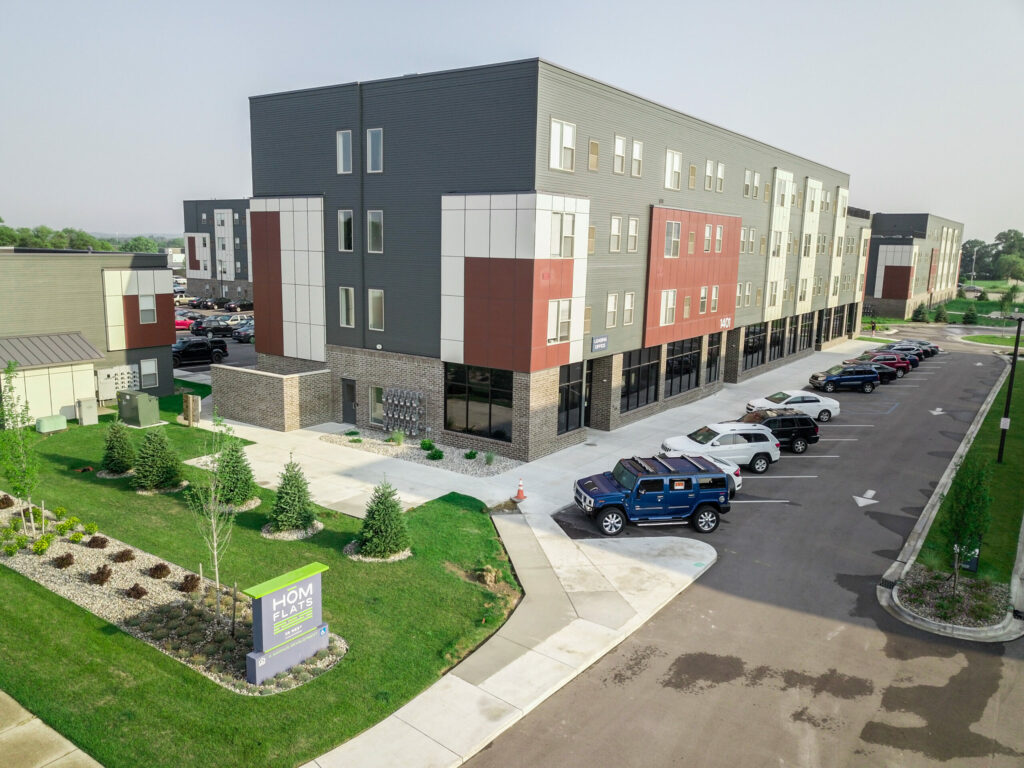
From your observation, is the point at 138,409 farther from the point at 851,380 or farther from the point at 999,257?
the point at 999,257

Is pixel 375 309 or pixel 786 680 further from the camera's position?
pixel 375 309

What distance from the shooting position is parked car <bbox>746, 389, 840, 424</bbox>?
36875mm

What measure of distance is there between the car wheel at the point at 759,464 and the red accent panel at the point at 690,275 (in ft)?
31.1

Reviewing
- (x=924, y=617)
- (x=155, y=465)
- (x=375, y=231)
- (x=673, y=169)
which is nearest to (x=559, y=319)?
(x=375, y=231)

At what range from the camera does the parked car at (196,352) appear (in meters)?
Result: 47.8

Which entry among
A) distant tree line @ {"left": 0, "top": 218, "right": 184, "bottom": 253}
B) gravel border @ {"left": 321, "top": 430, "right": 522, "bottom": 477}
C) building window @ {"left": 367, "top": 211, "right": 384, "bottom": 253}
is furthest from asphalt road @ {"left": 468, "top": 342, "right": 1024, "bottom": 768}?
distant tree line @ {"left": 0, "top": 218, "right": 184, "bottom": 253}

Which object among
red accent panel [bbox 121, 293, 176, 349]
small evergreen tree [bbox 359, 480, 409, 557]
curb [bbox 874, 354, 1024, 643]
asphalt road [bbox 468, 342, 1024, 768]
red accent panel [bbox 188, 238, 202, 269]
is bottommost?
asphalt road [bbox 468, 342, 1024, 768]

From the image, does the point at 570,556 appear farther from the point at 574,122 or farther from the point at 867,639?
the point at 574,122

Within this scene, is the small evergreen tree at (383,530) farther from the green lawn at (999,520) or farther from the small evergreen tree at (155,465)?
the green lawn at (999,520)

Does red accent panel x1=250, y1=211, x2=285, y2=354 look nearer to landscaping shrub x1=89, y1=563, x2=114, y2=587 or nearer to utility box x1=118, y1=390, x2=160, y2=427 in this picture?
utility box x1=118, y1=390, x2=160, y2=427

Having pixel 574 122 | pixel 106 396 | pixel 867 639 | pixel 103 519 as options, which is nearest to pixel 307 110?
pixel 574 122

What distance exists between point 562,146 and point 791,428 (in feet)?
50.8

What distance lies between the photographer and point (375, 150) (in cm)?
3120

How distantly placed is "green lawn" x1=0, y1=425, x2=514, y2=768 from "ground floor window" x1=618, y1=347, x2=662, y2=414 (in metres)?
16.1
